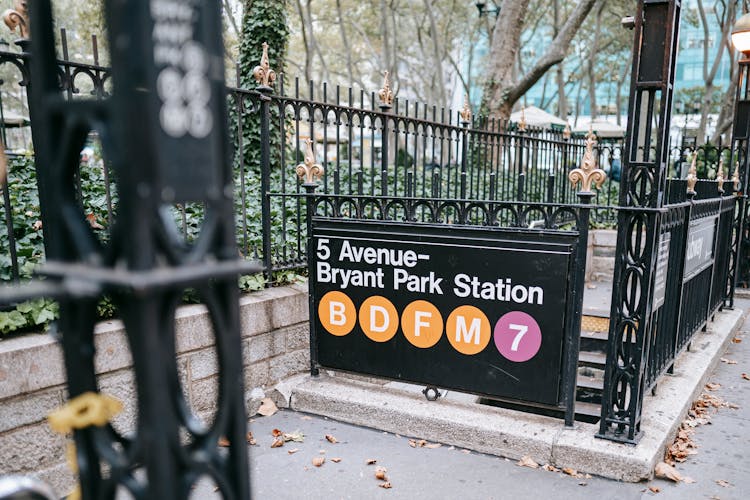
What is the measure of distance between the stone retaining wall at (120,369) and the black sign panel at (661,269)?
8.44ft

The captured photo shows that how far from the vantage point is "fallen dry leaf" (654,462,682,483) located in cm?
349

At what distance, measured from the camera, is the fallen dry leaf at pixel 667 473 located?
349cm

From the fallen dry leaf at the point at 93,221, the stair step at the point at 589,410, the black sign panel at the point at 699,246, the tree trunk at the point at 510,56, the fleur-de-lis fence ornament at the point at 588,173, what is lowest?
the stair step at the point at 589,410

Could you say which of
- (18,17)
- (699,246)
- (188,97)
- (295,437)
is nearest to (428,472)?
(295,437)

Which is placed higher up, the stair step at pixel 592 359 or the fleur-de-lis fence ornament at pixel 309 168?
the fleur-de-lis fence ornament at pixel 309 168

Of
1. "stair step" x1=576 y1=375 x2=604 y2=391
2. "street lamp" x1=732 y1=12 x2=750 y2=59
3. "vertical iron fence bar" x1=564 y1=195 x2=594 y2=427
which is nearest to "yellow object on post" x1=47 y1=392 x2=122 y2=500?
"vertical iron fence bar" x1=564 y1=195 x2=594 y2=427

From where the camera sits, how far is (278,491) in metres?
3.41

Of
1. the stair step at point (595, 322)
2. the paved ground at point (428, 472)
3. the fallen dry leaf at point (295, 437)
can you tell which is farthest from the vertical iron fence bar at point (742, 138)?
the fallen dry leaf at point (295, 437)

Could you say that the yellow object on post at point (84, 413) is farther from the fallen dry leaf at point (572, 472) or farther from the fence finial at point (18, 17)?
the fallen dry leaf at point (572, 472)

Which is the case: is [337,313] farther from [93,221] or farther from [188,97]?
[188,97]

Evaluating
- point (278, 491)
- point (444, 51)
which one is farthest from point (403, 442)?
point (444, 51)

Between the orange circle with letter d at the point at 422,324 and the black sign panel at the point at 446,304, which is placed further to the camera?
the orange circle with letter d at the point at 422,324

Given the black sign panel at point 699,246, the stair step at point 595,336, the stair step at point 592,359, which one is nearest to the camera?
the black sign panel at point 699,246

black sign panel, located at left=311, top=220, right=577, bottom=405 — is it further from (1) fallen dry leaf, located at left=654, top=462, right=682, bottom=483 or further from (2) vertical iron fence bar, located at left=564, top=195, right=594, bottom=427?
(1) fallen dry leaf, located at left=654, top=462, right=682, bottom=483
